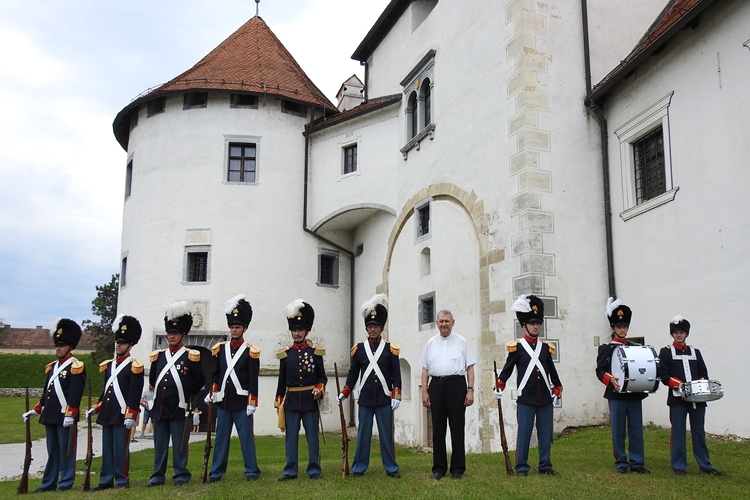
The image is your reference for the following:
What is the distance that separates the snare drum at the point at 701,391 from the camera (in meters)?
7.98

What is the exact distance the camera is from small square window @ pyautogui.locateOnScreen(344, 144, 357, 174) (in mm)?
22389

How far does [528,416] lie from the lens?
8.13 metres

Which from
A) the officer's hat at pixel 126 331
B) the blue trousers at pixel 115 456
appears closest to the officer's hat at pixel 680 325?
the officer's hat at pixel 126 331

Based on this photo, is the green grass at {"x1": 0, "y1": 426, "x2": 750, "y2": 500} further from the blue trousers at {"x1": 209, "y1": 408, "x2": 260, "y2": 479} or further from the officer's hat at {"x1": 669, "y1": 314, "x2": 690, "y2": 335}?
the officer's hat at {"x1": 669, "y1": 314, "x2": 690, "y2": 335}

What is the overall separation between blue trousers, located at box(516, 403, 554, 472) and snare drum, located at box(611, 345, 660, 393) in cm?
88

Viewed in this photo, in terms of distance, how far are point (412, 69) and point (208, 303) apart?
9.23 m

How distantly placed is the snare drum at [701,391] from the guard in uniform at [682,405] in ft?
0.25

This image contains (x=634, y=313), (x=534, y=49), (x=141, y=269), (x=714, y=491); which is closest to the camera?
(x=714, y=491)

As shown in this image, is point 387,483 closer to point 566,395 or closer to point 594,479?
point 594,479

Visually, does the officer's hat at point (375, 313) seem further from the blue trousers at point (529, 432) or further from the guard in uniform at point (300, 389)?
the blue trousers at point (529, 432)

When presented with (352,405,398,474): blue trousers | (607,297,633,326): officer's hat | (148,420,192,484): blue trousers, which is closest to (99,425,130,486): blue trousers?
(148,420,192,484): blue trousers

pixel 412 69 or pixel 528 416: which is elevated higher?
pixel 412 69

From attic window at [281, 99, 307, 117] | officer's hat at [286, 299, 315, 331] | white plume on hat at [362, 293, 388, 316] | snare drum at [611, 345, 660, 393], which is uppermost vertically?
attic window at [281, 99, 307, 117]

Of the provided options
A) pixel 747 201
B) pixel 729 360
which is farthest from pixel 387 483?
pixel 747 201
